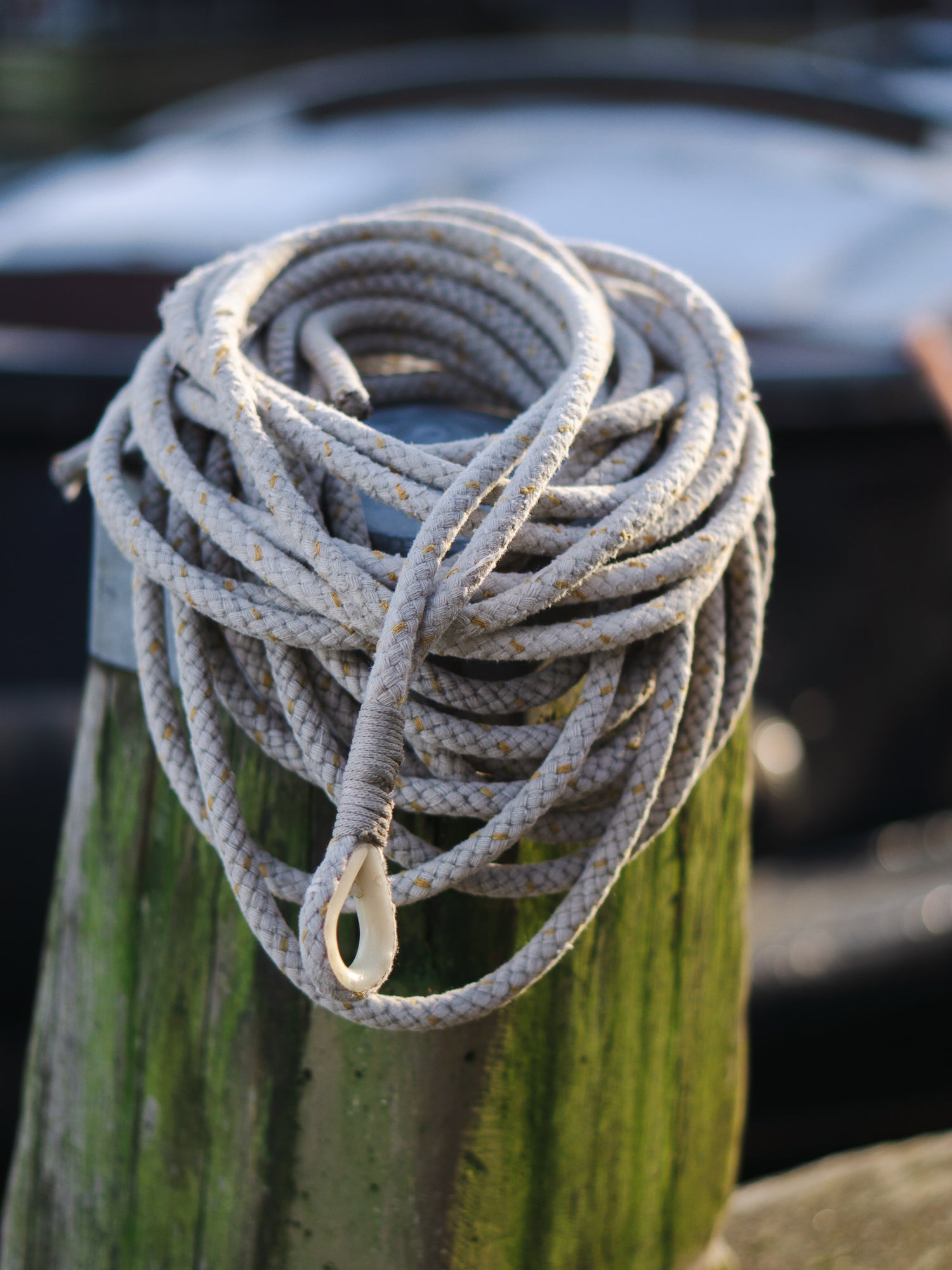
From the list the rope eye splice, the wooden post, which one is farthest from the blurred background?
the rope eye splice

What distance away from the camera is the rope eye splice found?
0.63m

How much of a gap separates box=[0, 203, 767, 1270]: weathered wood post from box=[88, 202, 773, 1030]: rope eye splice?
0.06 m

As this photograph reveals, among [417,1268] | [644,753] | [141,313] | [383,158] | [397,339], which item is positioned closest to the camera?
[644,753]

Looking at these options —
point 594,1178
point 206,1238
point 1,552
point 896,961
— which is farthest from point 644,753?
point 1,552

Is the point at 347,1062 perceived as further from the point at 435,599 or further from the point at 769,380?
the point at 769,380

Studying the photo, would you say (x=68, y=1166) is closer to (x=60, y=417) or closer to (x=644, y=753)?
(x=644, y=753)

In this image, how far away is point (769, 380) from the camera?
2.23 metres

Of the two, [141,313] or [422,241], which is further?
[141,313]

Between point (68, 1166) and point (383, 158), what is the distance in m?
2.72

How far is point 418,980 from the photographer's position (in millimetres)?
771

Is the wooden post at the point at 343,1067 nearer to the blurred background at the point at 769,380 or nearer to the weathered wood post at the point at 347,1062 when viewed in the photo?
the weathered wood post at the point at 347,1062

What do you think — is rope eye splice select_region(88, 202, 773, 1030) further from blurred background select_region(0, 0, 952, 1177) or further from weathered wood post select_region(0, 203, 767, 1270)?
blurred background select_region(0, 0, 952, 1177)

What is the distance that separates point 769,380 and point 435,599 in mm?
1756

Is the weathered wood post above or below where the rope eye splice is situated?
below
